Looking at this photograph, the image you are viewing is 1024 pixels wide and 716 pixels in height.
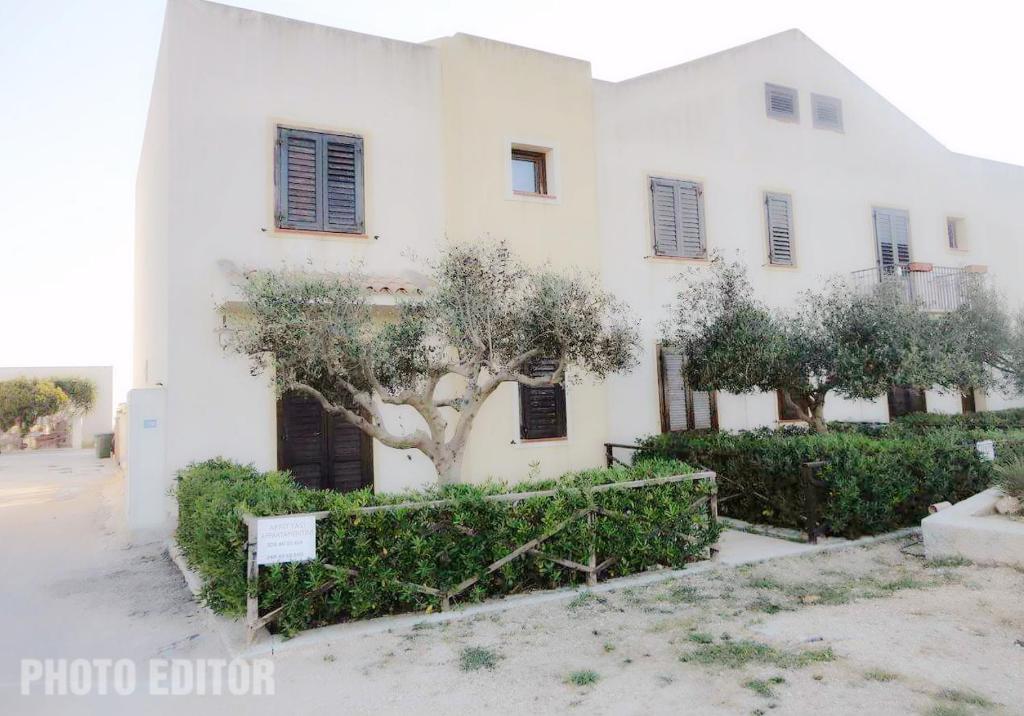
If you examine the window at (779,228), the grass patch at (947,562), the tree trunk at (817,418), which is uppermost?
the window at (779,228)

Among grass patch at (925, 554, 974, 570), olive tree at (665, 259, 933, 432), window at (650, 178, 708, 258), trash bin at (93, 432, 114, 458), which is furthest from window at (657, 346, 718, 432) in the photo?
trash bin at (93, 432, 114, 458)

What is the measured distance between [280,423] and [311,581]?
443 centimetres

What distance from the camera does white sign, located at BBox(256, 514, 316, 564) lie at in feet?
17.4

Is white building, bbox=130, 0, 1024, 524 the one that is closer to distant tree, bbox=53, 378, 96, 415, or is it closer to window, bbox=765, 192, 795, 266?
window, bbox=765, 192, 795, 266

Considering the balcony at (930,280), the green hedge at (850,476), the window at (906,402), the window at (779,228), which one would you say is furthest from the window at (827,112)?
the green hedge at (850,476)

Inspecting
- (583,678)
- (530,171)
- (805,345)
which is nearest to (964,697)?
(583,678)

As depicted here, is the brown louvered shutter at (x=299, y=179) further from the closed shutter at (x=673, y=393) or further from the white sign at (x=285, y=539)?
the closed shutter at (x=673, y=393)

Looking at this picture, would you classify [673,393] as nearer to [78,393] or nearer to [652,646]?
[652,646]

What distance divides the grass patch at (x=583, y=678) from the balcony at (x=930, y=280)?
1136 cm

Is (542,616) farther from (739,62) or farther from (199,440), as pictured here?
(739,62)

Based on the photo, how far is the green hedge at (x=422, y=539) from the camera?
5516 millimetres

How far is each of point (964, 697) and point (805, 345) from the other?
6.98m

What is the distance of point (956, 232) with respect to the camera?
1616 centimetres

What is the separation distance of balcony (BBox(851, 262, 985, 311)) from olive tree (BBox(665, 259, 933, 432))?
3.55 metres
